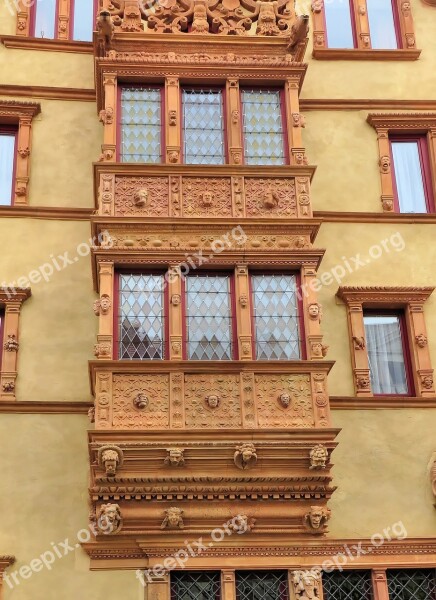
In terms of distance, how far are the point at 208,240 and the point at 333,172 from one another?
3.75 m

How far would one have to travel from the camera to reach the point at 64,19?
68.7 feet

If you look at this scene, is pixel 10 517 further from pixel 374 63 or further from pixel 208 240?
pixel 374 63

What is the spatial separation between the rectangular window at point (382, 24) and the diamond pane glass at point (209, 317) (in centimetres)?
732

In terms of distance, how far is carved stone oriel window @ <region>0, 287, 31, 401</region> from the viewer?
56.3 feet

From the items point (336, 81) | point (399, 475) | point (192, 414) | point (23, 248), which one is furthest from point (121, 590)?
point (336, 81)

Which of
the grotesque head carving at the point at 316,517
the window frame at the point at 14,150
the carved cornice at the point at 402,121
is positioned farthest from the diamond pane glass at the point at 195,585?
the carved cornice at the point at 402,121

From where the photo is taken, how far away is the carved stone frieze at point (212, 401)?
15.4 m

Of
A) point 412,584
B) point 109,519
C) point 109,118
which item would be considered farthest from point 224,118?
point 412,584

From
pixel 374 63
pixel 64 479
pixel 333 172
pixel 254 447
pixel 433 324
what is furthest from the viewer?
pixel 374 63

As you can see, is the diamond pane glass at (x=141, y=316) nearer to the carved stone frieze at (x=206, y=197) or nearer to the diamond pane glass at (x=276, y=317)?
the carved stone frieze at (x=206, y=197)

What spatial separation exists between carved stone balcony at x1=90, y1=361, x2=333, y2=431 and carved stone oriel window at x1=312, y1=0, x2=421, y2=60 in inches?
305

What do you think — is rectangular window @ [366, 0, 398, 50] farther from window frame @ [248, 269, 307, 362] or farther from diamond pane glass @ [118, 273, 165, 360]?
diamond pane glass @ [118, 273, 165, 360]

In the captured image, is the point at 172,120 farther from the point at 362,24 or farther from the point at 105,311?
the point at 362,24

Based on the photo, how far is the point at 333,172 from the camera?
19.5 metres
